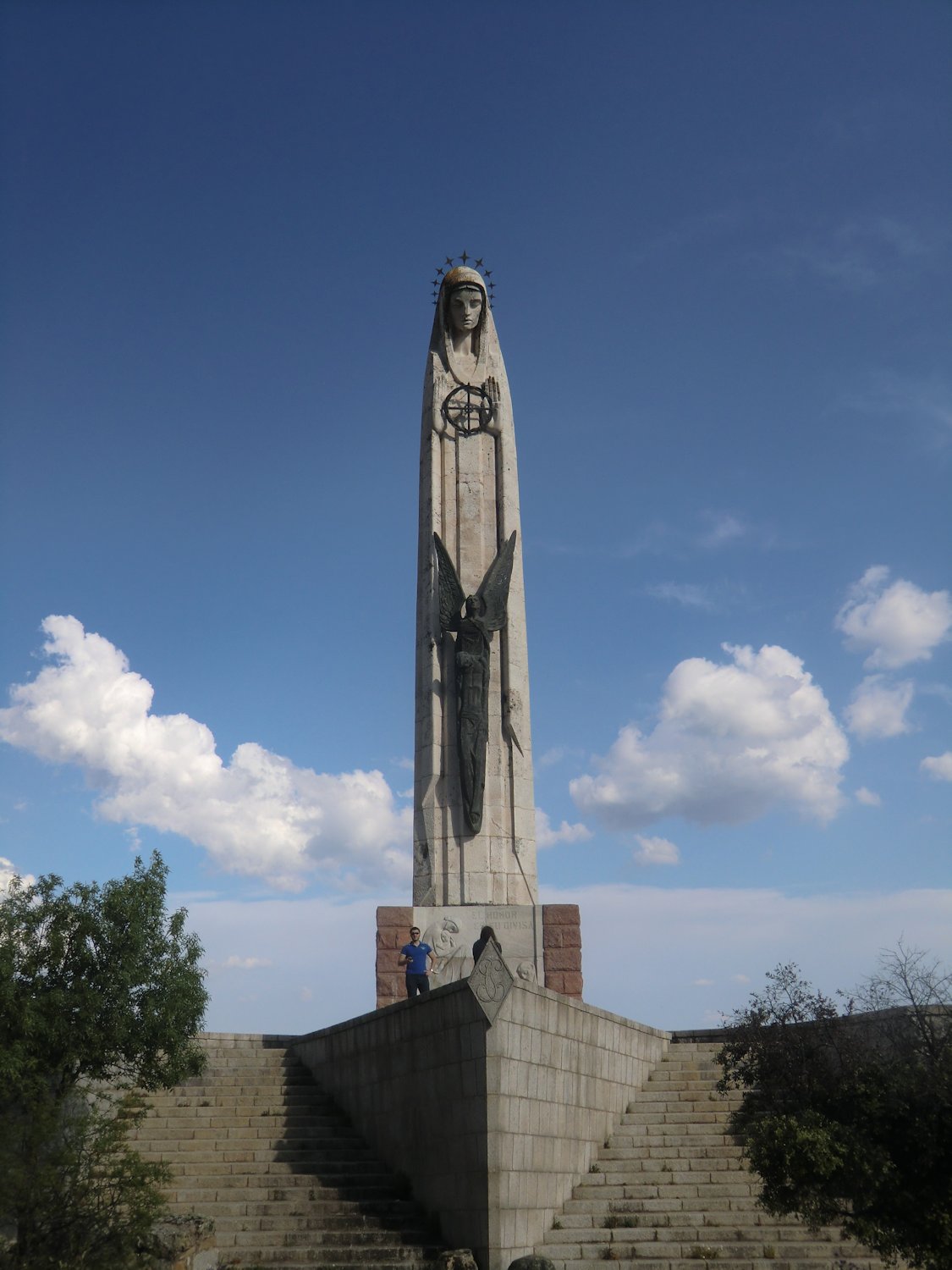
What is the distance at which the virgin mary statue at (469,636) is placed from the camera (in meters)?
23.0

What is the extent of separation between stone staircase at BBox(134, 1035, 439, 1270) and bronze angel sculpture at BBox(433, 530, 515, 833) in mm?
6163

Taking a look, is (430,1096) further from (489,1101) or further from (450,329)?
(450,329)

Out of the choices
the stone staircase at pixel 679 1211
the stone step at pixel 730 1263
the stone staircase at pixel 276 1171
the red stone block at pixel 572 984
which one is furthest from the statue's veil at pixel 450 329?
the stone step at pixel 730 1263

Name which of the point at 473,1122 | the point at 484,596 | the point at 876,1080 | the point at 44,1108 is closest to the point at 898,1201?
the point at 876,1080

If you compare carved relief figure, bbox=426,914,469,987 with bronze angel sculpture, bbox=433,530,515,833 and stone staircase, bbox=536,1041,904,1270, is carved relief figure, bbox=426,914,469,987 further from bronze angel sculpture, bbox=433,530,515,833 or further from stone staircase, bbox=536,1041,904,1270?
stone staircase, bbox=536,1041,904,1270

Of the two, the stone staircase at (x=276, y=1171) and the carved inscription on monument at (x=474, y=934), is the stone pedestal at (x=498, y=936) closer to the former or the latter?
the carved inscription on monument at (x=474, y=934)

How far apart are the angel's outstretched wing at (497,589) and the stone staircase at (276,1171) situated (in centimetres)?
911

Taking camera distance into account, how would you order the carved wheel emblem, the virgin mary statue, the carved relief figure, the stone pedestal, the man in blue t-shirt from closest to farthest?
1. the man in blue t-shirt
2. the stone pedestal
3. the carved relief figure
4. the virgin mary statue
5. the carved wheel emblem

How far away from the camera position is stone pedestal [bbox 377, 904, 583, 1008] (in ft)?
69.7

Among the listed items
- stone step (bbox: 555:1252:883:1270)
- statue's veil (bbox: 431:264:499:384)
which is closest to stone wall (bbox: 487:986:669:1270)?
stone step (bbox: 555:1252:883:1270)

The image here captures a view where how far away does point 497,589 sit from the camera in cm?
2422

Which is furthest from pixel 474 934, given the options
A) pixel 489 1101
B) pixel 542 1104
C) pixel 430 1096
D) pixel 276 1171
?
pixel 489 1101

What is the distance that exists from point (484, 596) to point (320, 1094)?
10.2 m

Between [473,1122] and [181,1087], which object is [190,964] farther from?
[473,1122]
